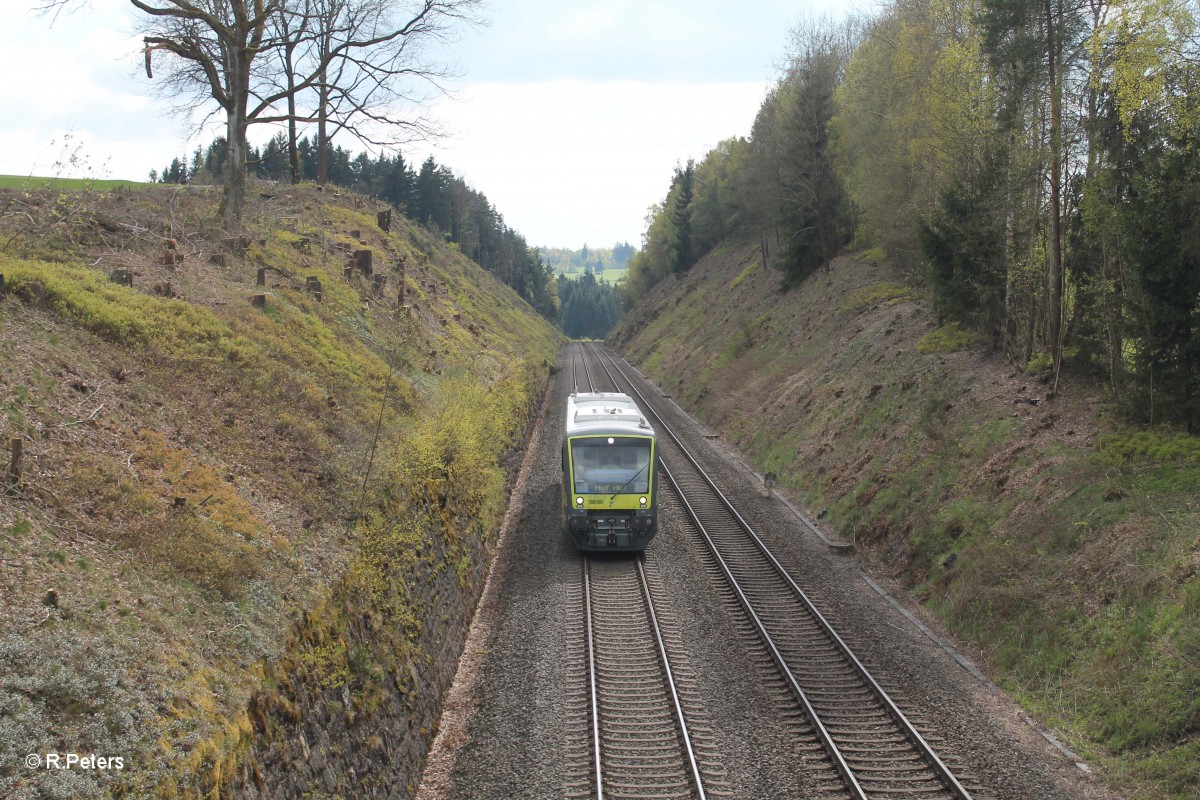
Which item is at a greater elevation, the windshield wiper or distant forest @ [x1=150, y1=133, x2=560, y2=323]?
distant forest @ [x1=150, y1=133, x2=560, y2=323]

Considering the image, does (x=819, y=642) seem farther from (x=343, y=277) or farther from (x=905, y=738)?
(x=343, y=277)

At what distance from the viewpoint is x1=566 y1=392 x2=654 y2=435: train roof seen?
58.0 ft

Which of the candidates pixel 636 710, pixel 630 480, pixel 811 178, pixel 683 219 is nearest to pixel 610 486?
pixel 630 480

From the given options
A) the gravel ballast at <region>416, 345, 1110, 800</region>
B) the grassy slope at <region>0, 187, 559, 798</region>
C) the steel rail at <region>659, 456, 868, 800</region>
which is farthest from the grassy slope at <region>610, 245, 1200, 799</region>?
the grassy slope at <region>0, 187, 559, 798</region>

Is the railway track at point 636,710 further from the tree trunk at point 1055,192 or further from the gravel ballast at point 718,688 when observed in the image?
the tree trunk at point 1055,192

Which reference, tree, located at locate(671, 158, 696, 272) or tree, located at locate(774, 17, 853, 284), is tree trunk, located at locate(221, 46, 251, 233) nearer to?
tree, located at locate(774, 17, 853, 284)

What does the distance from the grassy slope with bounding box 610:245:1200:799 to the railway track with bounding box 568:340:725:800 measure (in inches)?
190

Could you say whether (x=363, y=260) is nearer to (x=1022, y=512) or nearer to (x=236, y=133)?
(x=236, y=133)

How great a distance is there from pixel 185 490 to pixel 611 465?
9.30m

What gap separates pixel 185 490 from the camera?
364 inches

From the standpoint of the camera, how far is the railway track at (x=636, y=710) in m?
9.26

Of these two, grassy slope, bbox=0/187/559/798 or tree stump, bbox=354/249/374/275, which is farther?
tree stump, bbox=354/249/374/275

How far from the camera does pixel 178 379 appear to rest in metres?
11.7

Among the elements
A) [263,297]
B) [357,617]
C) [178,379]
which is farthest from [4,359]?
[263,297]
